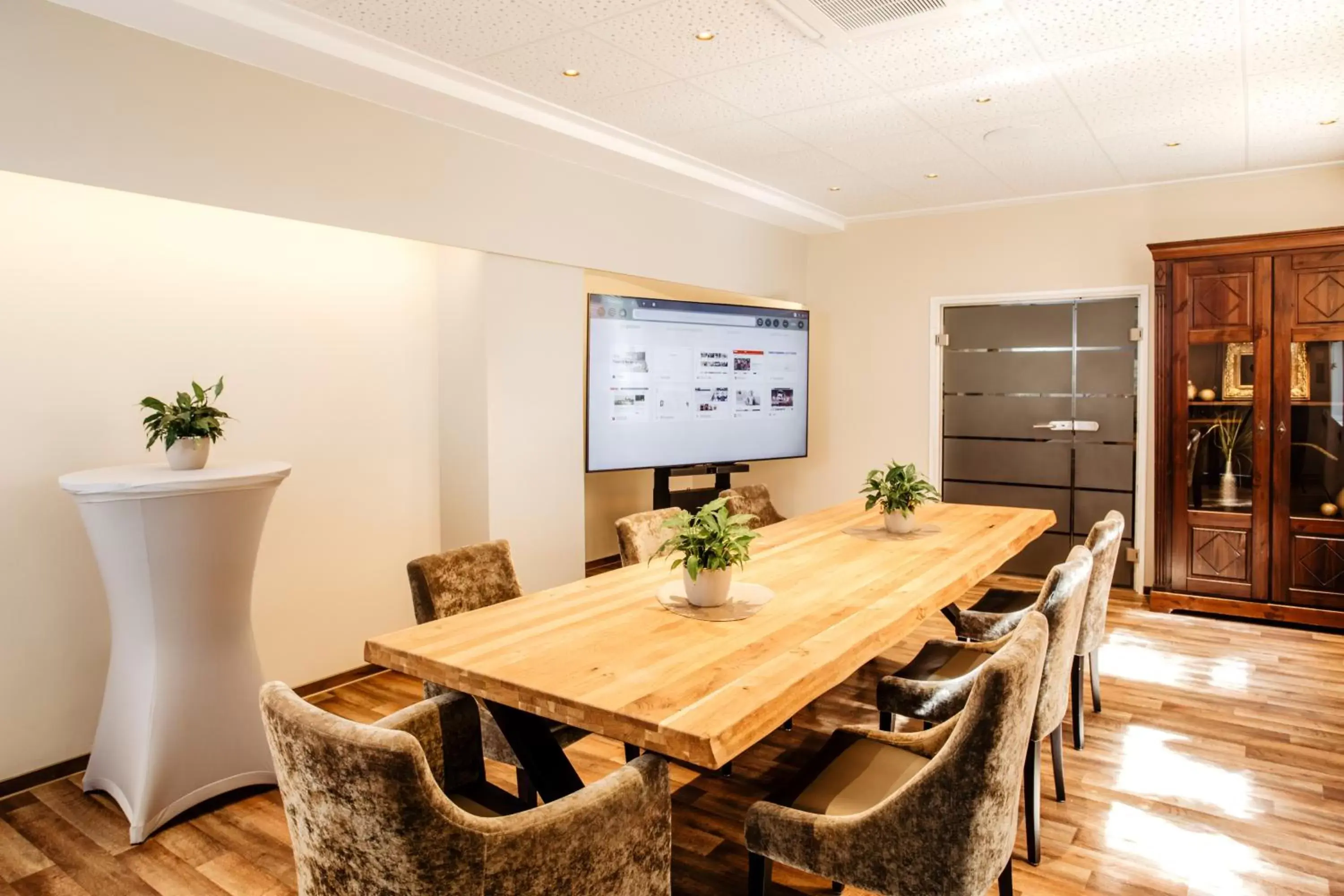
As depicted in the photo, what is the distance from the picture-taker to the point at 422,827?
4.16 ft

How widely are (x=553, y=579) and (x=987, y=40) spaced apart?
10.7ft

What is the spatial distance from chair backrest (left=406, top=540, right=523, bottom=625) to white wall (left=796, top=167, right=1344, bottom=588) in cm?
433

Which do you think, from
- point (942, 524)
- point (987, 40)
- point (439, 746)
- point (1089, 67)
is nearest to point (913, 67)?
point (987, 40)

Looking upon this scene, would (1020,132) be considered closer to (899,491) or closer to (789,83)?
(789,83)

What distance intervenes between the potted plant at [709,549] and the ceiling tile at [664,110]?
2.23m

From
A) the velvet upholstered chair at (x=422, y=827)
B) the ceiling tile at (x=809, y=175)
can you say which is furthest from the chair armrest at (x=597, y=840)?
the ceiling tile at (x=809, y=175)

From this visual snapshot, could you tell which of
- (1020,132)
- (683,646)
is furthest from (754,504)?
(1020,132)

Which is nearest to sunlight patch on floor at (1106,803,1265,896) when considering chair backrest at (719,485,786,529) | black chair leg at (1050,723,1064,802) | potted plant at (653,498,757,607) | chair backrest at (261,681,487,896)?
black chair leg at (1050,723,1064,802)

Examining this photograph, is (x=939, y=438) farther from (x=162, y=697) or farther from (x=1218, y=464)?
(x=162, y=697)

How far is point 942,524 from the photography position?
3650 mm

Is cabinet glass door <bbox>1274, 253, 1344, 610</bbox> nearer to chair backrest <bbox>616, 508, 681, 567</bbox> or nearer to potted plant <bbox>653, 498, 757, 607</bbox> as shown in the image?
chair backrest <bbox>616, 508, 681, 567</bbox>

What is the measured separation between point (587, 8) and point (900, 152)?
2.36 metres

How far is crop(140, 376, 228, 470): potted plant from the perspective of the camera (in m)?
2.81

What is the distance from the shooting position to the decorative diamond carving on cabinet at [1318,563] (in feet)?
15.4
